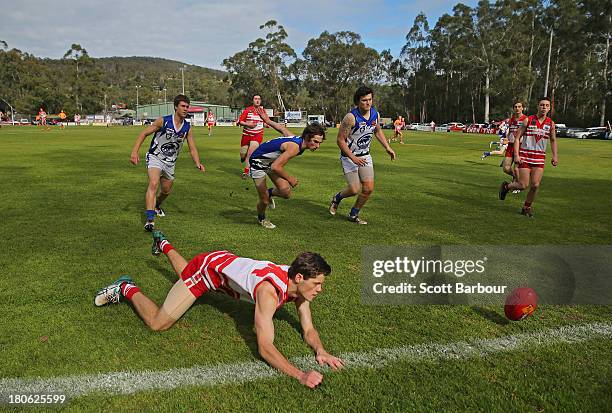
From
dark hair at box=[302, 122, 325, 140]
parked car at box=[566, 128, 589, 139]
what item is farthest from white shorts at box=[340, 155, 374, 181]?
parked car at box=[566, 128, 589, 139]

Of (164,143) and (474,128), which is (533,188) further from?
(474,128)

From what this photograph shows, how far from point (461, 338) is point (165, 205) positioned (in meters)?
6.92

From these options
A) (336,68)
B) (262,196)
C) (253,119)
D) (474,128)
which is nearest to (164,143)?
(262,196)

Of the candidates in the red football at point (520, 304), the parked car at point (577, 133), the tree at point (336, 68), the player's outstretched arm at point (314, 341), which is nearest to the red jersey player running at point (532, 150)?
the red football at point (520, 304)

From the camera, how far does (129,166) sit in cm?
1565

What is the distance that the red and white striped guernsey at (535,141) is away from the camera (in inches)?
342

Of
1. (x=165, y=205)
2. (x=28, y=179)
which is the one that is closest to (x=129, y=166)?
(x=28, y=179)

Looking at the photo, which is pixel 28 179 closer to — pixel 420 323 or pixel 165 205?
pixel 165 205

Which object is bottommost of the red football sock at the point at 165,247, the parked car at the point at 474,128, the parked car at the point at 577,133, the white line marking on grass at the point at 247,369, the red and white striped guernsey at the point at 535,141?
the white line marking on grass at the point at 247,369

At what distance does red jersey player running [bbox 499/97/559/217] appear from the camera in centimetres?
862

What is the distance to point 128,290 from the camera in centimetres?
427

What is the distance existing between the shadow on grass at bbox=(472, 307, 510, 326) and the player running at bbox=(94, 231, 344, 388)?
1.65 m

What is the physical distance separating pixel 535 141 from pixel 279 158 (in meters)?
5.10

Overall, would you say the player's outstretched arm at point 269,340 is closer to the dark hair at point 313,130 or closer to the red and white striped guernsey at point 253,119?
the dark hair at point 313,130
